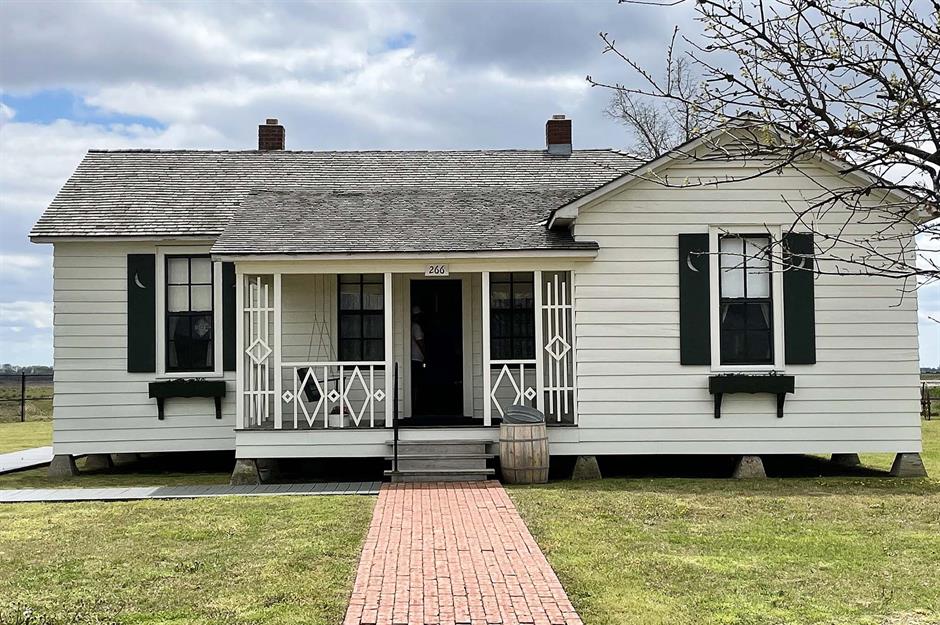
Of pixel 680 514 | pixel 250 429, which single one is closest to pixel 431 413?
pixel 250 429

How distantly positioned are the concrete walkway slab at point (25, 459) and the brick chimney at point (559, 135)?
10.4 metres

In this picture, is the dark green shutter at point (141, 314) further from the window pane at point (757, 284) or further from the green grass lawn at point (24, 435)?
the window pane at point (757, 284)

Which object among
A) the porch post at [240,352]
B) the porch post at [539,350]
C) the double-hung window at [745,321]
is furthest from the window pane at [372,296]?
the double-hung window at [745,321]

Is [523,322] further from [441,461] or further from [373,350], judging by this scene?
[441,461]

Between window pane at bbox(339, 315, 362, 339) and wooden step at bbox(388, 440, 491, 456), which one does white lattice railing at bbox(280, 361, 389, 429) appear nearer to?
window pane at bbox(339, 315, 362, 339)

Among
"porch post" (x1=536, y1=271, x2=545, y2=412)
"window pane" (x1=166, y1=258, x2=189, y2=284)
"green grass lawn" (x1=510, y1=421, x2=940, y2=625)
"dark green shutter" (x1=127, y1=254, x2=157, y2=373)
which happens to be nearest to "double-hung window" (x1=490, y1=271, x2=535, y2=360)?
"porch post" (x1=536, y1=271, x2=545, y2=412)

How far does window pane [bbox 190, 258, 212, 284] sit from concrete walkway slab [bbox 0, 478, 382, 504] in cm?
328

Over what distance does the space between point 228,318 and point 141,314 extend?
126cm

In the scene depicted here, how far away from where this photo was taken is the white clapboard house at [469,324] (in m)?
13.4

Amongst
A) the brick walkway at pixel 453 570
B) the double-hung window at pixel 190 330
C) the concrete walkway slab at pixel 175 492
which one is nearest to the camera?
the brick walkway at pixel 453 570

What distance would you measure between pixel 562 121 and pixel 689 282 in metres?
6.13

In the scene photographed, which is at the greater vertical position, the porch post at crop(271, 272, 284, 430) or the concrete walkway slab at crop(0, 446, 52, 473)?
the porch post at crop(271, 272, 284, 430)

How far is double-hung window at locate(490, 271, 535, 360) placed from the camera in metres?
15.0

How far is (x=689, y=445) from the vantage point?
44.4ft
